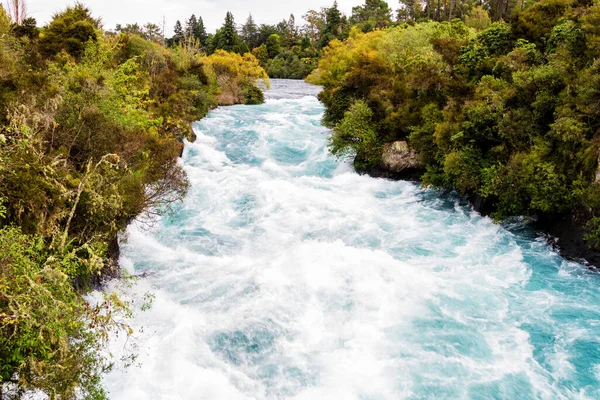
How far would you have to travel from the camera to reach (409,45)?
2836cm

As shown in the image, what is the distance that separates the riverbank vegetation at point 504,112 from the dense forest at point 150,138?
0.05m

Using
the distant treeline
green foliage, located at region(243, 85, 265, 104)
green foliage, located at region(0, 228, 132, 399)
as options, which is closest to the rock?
green foliage, located at region(0, 228, 132, 399)

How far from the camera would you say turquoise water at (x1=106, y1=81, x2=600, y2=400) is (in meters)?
8.09

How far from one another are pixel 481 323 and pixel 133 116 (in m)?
11.7

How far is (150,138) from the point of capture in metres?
13.5

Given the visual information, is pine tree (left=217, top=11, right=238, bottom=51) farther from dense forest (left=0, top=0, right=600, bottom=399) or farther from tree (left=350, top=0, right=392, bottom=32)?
dense forest (left=0, top=0, right=600, bottom=399)

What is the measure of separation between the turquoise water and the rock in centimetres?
209

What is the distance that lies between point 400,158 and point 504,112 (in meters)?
5.44

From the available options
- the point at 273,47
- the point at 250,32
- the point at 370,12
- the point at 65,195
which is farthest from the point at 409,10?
the point at 65,195

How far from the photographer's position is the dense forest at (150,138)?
19.3ft

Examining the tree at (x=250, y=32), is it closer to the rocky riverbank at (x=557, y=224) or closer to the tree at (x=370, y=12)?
the tree at (x=370, y=12)

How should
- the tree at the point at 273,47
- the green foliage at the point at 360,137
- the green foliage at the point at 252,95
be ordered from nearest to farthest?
the green foliage at the point at 360,137 → the green foliage at the point at 252,95 → the tree at the point at 273,47

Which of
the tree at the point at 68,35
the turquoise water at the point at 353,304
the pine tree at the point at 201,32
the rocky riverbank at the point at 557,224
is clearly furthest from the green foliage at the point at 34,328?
the pine tree at the point at 201,32

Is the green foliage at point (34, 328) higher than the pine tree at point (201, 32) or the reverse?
the reverse
